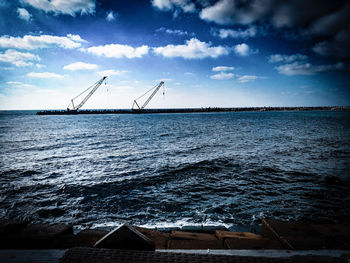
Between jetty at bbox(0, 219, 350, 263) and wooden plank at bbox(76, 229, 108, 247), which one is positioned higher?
jetty at bbox(0, 219, 350, 263)

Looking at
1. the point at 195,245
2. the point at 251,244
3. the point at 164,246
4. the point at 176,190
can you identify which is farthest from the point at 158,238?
the point at 176,190

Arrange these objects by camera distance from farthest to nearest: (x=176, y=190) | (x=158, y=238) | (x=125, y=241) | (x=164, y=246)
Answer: (x=176, y=190), (x=158, y=238), (x=164, y=246), (x=125, y=241)

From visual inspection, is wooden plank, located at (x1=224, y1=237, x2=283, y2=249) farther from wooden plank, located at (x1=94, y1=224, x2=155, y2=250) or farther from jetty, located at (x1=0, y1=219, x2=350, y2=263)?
wooden plank, located at (x1=94, y1=224, x2=155, y2=250)

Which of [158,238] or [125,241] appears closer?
[125,241]

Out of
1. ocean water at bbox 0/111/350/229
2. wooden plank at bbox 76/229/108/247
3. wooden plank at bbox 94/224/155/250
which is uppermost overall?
wooden plank at bbox 94/224/155/250

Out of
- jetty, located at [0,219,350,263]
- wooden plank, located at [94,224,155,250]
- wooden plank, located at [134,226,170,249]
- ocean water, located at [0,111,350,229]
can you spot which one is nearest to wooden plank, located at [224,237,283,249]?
jetty, located at [0,219,350,263]

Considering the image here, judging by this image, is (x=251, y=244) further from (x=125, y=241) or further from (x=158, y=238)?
(x=125, y=241)

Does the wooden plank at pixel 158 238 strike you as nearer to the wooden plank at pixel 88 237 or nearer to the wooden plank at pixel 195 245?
the wooden plank at pixel 195 245

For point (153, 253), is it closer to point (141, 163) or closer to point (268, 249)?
point (268, 249)

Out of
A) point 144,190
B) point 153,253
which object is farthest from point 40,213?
point 153,253

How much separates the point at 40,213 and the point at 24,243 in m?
4.55

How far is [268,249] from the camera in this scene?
2986 mm

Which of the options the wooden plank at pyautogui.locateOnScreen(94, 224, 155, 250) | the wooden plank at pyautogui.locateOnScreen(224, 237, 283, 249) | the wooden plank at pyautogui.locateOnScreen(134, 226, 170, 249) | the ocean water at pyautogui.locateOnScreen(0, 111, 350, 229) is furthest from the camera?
the ocean water at pyautogui.locateOnScreen(0, 111, 350, 229)

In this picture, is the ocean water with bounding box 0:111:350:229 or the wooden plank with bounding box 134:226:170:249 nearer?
the wooden plank with bounding box 134:226:170:249
